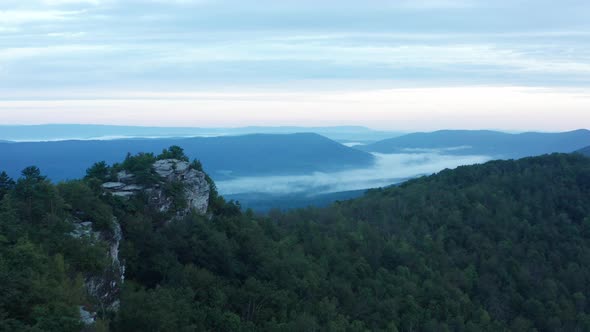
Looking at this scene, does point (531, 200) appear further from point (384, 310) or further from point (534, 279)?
point (384, 310)

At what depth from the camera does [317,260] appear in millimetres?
41156

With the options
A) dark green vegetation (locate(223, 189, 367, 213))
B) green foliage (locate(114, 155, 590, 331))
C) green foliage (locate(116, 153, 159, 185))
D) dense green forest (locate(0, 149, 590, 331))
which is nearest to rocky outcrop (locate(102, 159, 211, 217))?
green foliage (locate(116, 153, 159, 185))

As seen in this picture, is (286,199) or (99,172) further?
(286,199)

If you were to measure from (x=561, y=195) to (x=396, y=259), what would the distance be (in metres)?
35.3

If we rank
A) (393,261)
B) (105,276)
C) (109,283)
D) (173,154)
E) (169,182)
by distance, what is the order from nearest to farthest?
(105,276) → (109,283) → (169,182) → (173,154) → (393,261)

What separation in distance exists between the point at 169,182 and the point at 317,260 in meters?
13.1

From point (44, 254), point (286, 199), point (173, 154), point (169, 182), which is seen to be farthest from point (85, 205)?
point (286, 199)

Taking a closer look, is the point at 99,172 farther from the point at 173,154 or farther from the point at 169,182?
the point at 173,154

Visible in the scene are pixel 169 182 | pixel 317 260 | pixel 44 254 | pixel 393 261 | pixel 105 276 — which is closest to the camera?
pixel 44 254

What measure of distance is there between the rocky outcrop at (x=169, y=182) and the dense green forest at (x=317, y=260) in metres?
0.99

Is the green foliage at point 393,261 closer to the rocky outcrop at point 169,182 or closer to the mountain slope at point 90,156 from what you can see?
the rocky outcrop at point 169,182

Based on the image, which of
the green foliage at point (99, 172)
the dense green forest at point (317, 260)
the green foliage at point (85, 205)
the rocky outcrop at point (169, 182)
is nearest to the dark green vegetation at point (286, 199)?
the dense green forest at point (317, 260)

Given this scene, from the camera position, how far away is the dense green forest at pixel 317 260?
20.9 m

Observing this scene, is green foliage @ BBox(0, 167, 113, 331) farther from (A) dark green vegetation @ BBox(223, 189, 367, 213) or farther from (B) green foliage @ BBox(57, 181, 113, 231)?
(A) dark green vegetation @ BBox(223, 189, 367, 213)
